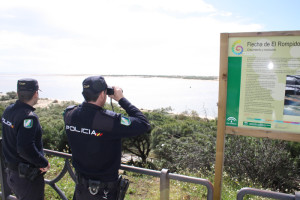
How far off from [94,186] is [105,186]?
3.9 inches

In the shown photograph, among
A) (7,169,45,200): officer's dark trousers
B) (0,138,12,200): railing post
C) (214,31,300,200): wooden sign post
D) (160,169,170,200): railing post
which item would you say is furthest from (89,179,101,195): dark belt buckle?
(0,138,12,200): railing post

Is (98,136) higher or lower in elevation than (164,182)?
higher

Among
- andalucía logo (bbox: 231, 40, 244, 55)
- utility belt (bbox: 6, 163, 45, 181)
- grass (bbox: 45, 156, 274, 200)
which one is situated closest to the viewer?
andalucía logo (bbox: 231, 40, 244, 55)

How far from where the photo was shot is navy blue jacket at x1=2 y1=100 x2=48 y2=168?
245 centimetres

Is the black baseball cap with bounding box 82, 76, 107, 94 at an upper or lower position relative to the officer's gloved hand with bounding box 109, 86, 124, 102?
upper

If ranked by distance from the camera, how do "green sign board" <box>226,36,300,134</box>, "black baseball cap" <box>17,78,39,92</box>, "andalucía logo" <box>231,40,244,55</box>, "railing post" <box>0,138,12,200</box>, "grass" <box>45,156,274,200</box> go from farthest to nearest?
1. "grass" <box>45,156,274,200</box>
2. "railing post" <box>0,138,12,200</box>
3. "black baseball cap" <box>17,78,39,92</box>
4. "andalucía logo" <box>231,40,244,55</box>
5. "green sign board" <box>226,36,300,134</box>

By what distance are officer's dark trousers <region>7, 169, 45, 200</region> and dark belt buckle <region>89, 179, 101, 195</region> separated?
96 cm

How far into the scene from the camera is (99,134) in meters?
2.01

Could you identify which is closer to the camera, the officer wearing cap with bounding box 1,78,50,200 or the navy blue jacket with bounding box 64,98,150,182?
the navy blue jacket with bounding box 64,98,150,182

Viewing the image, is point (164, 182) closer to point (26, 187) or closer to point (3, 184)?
point (26, 187)

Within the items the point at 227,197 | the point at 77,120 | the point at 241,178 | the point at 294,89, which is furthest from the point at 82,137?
the point at 241,178

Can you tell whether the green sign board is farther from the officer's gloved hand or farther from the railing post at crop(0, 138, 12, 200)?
the railing post at crop(0, 138, 12, 200)

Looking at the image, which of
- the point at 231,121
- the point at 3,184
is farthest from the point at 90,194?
the point at 3,184

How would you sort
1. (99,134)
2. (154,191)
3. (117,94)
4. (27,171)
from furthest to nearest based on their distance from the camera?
1. (154,191)
2. (27,171)
3. (117,94)
4. (99,134)
